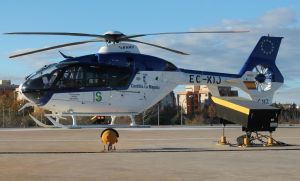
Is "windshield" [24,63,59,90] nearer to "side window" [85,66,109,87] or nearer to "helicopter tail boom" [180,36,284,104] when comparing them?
"side window" [85,66,109,87]

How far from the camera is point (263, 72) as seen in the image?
3022 centimetres

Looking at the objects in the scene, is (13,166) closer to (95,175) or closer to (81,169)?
(81,169)

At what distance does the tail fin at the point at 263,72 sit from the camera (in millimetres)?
29516

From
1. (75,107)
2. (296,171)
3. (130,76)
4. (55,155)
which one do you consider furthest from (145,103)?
(296,171)

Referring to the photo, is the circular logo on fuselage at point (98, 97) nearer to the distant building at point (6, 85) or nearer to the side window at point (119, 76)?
the side window at point (119, 76)

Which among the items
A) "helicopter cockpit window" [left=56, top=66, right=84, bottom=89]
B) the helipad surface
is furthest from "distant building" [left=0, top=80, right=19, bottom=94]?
the helipad surface

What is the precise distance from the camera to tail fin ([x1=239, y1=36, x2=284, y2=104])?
29516 millimetres

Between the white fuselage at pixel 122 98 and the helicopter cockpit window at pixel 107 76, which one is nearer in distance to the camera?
the white fuselage at pixel 122 98

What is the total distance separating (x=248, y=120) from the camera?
2073 centimetres

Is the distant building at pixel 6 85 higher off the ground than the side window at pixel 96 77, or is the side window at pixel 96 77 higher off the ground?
the distant building at pixel 6 85

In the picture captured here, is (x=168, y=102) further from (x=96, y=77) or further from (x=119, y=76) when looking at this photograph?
(x=96, y=77)

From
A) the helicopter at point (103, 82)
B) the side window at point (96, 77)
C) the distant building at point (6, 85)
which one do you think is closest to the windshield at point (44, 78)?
the helicopter at point (103, 82)

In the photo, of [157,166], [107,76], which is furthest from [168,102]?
[157,166]

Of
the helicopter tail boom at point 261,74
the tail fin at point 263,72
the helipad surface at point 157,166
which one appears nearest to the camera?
the helipad surface at point 157,166
